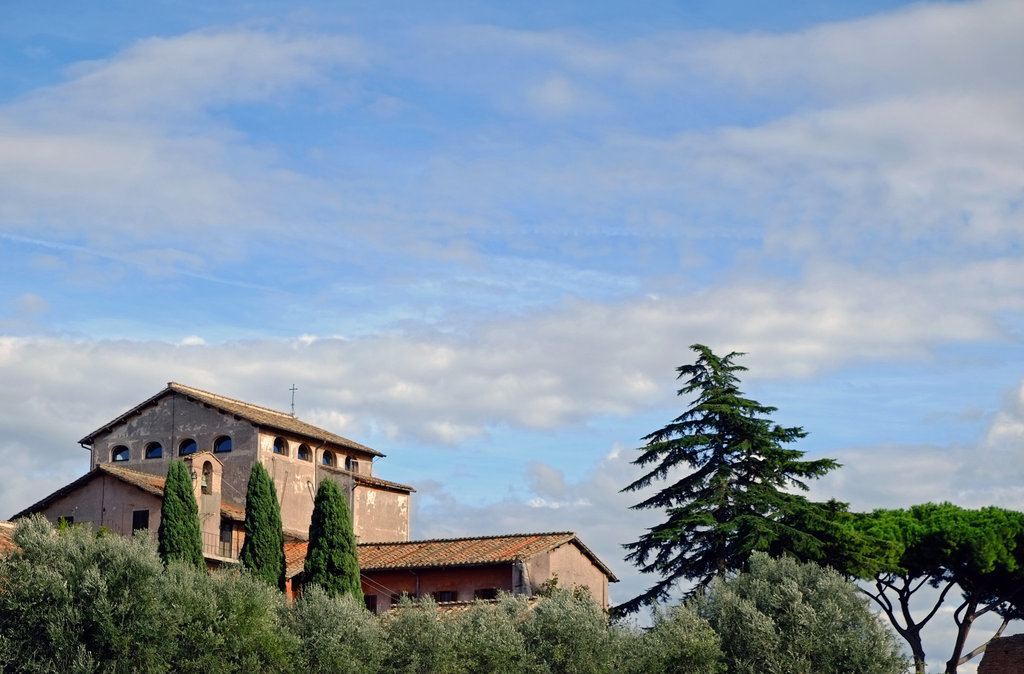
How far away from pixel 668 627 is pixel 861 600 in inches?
226

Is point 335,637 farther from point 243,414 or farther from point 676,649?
point 243,414

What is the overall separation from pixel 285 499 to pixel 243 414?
144 inches

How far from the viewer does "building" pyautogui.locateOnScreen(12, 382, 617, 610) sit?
44.2m

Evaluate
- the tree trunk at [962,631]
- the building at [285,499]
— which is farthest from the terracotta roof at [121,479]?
the tree trunk at [962,631]

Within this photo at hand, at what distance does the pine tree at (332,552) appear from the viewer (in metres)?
39.4

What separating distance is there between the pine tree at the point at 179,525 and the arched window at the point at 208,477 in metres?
8.11

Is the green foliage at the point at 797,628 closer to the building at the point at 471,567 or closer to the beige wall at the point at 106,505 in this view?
the building at the point at 471,567

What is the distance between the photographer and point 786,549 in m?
41.2

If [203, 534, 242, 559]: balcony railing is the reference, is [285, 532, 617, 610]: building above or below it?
below

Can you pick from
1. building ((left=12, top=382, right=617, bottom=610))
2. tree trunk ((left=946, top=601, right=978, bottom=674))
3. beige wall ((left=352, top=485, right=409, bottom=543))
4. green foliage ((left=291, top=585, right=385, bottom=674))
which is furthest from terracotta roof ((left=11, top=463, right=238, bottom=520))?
tree trunk ((left=946, top=601, right=978, bottom=674))

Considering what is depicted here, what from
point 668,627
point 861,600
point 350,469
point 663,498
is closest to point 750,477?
point 663,498

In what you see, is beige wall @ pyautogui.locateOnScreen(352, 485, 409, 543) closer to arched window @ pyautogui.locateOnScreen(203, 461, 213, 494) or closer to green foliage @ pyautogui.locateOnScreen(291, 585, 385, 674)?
arched window @ pyautogui.locateOnScreen(203, 461, 213, 494)

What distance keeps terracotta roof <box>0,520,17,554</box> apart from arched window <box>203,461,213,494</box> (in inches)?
418

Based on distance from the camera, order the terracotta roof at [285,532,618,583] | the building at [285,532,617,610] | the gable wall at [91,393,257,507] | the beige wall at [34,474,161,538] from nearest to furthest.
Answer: the building at [285,532,617,610]
the terracotta roof at [285,532,618,583]
the beige wall at [34,474,161,538]
the gable wall at [91,393,257,507]
